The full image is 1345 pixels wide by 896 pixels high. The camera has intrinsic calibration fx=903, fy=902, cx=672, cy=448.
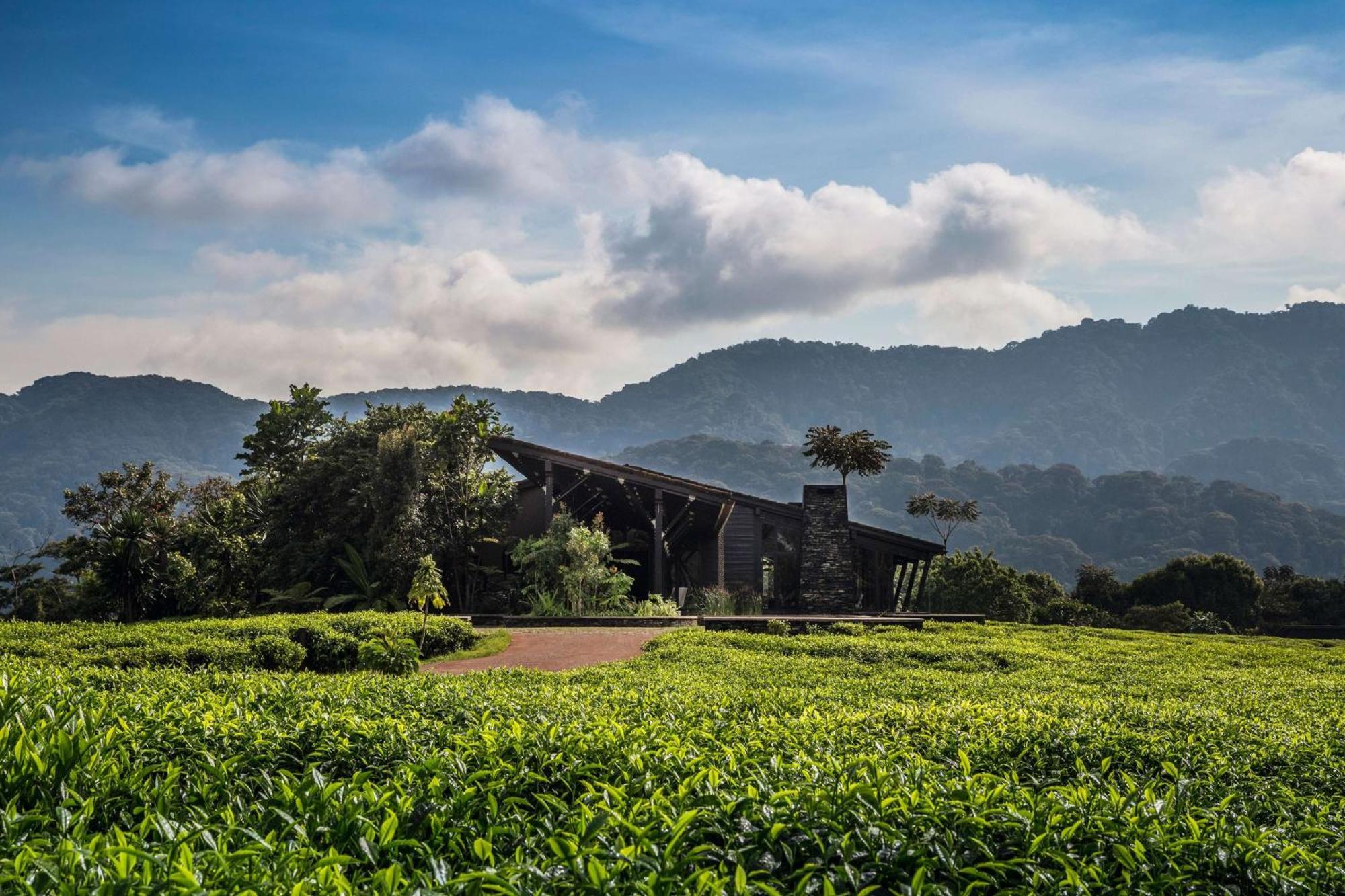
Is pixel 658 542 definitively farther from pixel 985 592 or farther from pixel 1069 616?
pixel 1069 616

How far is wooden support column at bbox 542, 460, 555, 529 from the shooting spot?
24828 millimetres

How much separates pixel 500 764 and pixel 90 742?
1.69 metres

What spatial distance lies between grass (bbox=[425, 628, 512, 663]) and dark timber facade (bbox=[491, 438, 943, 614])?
7.31m

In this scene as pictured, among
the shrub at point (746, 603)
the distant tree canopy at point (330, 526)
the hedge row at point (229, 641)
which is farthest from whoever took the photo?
the shrub at point (746, 603)

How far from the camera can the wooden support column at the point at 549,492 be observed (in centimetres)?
2483

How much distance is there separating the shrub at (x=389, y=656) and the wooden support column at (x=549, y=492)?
36.7 ft

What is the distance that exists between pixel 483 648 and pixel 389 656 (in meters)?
3.52

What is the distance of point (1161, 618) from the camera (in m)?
27.1

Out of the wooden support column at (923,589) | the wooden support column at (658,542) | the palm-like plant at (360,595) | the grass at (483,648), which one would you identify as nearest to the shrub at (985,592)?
the wooden support column at (923,589)

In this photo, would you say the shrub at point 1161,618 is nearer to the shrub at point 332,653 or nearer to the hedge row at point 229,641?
the hedge row at point 229,641

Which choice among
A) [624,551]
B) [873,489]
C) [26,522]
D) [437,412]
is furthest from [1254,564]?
[26,522]

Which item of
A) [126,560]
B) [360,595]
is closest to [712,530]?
[360,595]

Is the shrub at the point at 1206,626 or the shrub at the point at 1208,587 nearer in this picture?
the shrub at the point at 1206,626

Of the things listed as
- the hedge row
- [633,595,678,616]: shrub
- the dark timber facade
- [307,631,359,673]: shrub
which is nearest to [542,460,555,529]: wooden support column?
the dark timber facade
